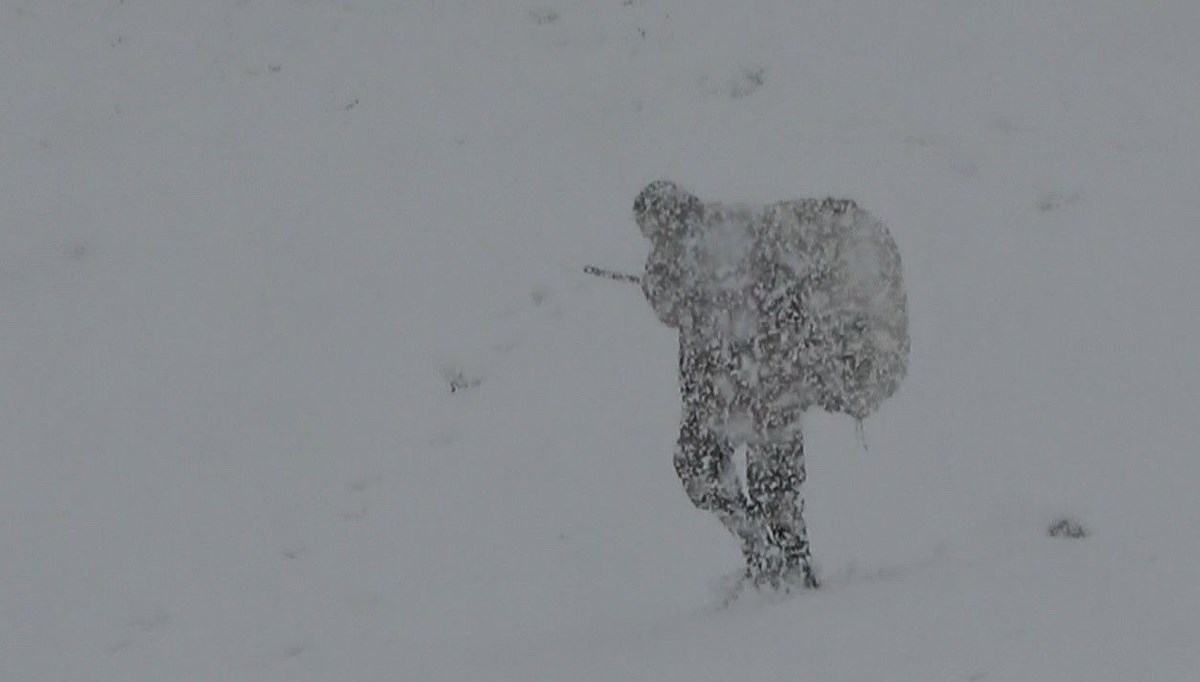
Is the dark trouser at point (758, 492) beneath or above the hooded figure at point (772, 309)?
beneath

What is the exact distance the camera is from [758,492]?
6.34 metres

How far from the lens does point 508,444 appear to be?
318 inches

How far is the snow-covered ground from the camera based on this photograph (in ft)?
22.1

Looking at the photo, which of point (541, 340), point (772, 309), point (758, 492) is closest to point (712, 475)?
point (758, 492)

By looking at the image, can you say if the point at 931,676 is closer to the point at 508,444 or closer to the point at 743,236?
the point at 743,236

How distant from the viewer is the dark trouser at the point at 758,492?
6.25m

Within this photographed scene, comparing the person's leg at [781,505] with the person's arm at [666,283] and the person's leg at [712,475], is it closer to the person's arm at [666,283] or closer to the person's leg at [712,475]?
the person's leg at [712,475]

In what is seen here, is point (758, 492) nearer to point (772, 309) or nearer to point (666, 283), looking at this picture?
point (772, 309)

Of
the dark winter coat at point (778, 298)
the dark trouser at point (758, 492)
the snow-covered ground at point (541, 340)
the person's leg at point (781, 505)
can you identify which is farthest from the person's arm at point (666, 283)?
the snow-covered ground at point (541, 340)

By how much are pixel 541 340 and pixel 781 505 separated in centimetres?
271

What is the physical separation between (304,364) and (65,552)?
1675mm

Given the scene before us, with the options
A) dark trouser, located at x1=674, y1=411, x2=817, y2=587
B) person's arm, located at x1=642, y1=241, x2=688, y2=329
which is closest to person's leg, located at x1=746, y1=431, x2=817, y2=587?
dark trouser, located at x1=674, y1=411, x2=817, y2=587

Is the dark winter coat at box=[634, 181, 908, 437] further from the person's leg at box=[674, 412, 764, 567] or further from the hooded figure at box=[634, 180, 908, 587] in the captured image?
the person's leg at box=[674, 412, 764, 567]

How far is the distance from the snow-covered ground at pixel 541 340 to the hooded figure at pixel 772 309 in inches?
30.9
